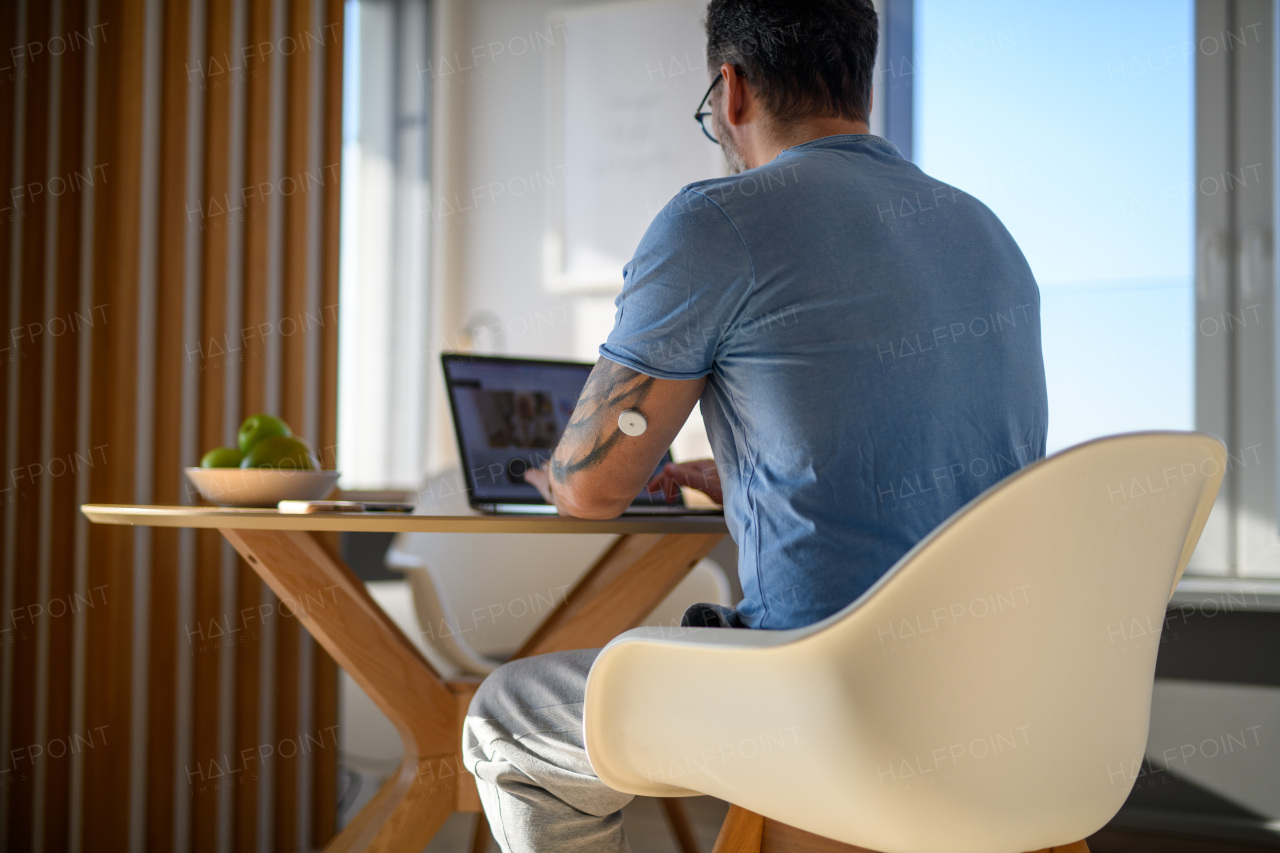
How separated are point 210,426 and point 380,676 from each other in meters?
0.88

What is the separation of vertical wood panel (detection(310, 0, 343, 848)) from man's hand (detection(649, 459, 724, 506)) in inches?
45.6

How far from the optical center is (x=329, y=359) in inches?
97.3

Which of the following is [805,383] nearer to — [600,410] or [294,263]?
[600,410]

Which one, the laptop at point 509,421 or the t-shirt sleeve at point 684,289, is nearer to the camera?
the t-shirt sleeve at point 684,289

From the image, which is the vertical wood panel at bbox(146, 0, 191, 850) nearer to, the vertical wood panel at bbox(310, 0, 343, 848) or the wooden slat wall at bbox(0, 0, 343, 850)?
the wooden slat wall at bbox(0, 0, 343, 850)

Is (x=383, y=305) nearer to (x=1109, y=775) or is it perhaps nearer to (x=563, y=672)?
(x=563, y=672)

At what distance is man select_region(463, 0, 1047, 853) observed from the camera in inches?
40.9

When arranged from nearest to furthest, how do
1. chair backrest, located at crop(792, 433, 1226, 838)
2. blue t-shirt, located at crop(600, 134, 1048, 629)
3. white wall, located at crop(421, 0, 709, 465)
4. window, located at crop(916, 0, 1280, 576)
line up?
chair backrest, located at crop(792, 433, 1226, 838)
blue t-shirt, located at crop(600, 134, 1048, 629)
window, located at crop(916, 0, 1280, 576)
white wall, located at crop(421, 0, 709, 465)

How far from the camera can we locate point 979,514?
0.82m

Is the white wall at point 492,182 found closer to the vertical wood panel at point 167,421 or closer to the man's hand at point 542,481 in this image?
the vertical wood panel at point 167,421

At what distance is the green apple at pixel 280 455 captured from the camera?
1.46 m

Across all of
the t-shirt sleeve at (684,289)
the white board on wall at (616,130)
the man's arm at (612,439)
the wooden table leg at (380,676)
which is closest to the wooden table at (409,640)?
the wooden table leg at (380,676)

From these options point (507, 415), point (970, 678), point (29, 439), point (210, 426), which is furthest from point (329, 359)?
point (970, 678)

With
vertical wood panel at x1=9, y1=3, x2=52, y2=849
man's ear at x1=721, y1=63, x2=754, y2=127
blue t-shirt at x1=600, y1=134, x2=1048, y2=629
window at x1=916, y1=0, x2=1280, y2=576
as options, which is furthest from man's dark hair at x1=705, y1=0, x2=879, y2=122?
window at x1=916, y1=0, x2=1280, y2=576
